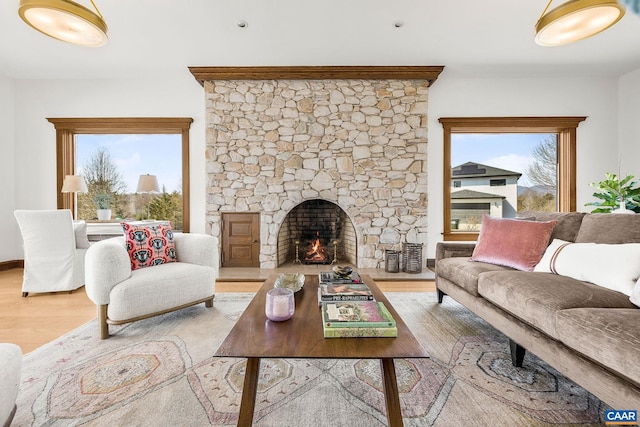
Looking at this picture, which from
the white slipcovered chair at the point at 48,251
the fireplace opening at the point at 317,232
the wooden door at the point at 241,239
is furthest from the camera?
the fireplace opening at the point at 317,232

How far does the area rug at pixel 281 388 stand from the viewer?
1.29m

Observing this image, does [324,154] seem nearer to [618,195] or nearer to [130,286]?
[130,286]

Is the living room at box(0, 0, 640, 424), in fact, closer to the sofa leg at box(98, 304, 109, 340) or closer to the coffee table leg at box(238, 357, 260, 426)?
the sofa leg at box(98, 304, 109, 340)

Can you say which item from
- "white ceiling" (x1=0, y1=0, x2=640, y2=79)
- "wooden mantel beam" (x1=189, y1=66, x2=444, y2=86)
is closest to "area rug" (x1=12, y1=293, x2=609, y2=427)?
"white ceiling" (x1=0, y1=0, x2=640, y2=79)

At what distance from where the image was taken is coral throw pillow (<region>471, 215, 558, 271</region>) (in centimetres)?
221

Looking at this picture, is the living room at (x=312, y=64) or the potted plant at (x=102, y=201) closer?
the living room at (x=312, y=64)

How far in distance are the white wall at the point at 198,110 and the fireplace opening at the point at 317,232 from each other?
129cm

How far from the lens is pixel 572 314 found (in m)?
1.33

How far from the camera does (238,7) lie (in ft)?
9.43

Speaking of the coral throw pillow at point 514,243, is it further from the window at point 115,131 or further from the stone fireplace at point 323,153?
the window at point 115,131

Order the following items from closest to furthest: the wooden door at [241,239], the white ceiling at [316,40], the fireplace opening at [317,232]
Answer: the white ceiling at [316,40], the wooden door at [241,239], the fireplace opening at [317,232]

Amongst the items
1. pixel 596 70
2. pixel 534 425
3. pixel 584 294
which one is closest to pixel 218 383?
pixel 534 425

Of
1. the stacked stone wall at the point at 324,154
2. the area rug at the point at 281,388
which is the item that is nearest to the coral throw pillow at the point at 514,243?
the area rug at the point at 281,388

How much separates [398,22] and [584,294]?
2931 mm
